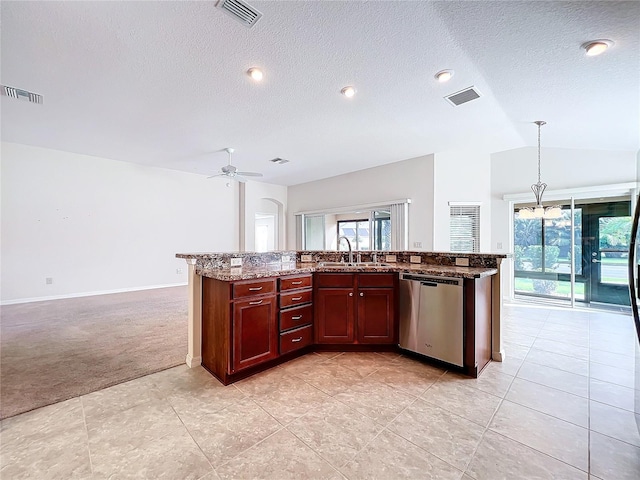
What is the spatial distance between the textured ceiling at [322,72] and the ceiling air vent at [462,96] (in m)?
0.11

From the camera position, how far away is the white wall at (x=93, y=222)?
5.00 m

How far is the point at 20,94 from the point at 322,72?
3.46 meters

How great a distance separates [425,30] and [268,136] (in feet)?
9.39

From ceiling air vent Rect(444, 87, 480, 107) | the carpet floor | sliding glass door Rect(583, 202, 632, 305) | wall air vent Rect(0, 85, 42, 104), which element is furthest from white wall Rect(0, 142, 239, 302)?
sliding glass door Rect(583, 202, 632, 305)

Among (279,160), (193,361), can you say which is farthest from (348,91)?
(193,361)

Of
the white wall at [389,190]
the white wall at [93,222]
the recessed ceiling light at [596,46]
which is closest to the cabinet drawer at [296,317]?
the recessed ceiling light at [596,46]

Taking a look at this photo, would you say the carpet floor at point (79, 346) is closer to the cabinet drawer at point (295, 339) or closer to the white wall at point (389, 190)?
the cabinet drawer at point (295, 339)

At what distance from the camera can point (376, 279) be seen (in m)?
2.90

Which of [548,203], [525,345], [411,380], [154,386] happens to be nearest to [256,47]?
[154,386]

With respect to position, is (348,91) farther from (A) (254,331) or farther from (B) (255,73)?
(A) (254,331)

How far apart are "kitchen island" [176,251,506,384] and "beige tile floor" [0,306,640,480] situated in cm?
22

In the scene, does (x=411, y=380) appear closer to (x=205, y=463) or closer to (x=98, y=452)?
(x=205, y=463)

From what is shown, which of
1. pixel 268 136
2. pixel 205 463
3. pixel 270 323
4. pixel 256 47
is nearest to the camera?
pixel 205 463

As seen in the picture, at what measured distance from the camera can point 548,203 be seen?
5.29 metres
